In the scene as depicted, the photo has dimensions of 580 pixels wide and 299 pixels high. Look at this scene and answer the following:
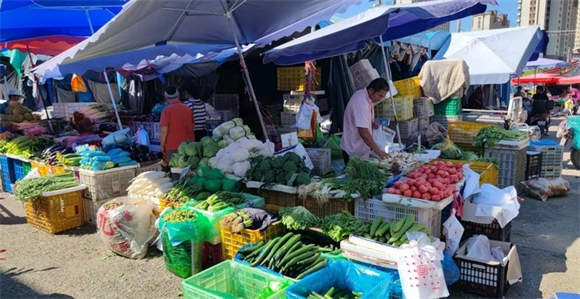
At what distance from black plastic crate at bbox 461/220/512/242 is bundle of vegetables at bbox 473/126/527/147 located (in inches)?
115

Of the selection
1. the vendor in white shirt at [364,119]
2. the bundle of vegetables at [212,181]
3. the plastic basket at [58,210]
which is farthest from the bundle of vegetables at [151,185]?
the vendor in white shirt at [364,119]

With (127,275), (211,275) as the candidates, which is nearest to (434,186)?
A: (211,275)

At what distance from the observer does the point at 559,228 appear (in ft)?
18.5

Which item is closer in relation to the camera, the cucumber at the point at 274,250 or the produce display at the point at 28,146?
the cucumber at the point at 274,250

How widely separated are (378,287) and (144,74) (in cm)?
1062

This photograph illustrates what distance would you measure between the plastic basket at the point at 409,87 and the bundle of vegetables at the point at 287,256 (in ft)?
22.1

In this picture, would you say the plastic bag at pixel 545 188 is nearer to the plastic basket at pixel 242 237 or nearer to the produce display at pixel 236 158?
the produce display at pixel 236 158

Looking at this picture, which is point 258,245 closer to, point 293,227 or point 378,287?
point 293,227

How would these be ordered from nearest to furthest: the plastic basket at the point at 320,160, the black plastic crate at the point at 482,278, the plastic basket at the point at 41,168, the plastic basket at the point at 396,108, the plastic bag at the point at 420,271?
1. the plastic bag at the point at 420,271
2. the black plastic crate at the point at 482,278
3. the plastic basket at the point at 320,160
4. the plastic basket at the point at 41,168
5. the plastic basket at the point at 396,108

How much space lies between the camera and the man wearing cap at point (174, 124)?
6.09 metres

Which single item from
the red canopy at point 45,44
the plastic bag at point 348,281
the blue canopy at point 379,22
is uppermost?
the red canopy at point 45,44

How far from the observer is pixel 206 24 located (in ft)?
22.6

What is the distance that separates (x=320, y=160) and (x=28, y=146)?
5.50 m

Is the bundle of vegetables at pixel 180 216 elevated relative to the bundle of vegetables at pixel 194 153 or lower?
lower
